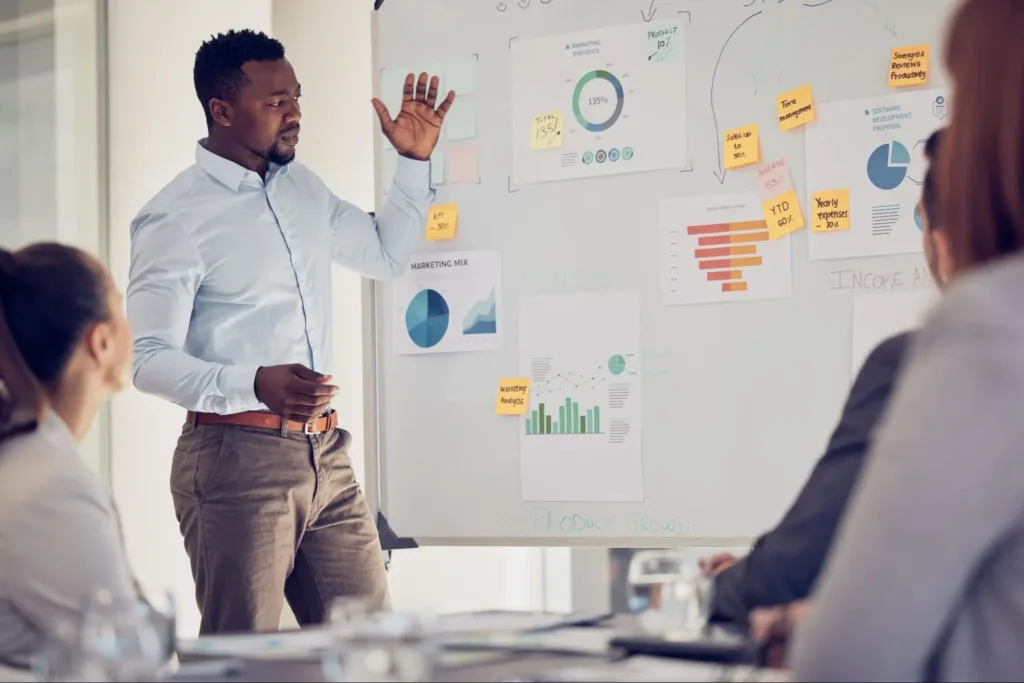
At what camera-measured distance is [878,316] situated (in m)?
2.75

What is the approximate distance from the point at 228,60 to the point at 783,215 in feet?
4.68

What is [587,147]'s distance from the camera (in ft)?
9.95

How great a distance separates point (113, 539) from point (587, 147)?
73.7 inches

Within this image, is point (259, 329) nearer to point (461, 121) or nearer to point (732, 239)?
point (461, 121)

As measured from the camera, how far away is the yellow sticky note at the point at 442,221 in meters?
3.16

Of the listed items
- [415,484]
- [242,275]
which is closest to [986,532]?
[242,275]

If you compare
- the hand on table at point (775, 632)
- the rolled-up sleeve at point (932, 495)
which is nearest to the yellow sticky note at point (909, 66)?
the hand on table at point (775, 632)

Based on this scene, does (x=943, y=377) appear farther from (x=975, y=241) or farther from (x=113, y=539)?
(x=113, y=539)

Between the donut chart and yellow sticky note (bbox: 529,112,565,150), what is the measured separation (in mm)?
51

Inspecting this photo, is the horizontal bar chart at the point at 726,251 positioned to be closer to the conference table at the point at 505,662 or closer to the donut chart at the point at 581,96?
the donut chart at the point at 581,96

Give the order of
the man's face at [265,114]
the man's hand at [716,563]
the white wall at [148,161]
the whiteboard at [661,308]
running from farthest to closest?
the white wall at [148,161] → the man's face at [265,114] → the whiteboard at [661,308] → the man's hand at [716,563]

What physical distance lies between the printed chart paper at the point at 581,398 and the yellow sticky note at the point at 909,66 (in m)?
0.81

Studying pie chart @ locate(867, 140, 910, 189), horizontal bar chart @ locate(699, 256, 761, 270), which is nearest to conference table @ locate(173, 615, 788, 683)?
horizontal bar chart @ locate(699, 256, 761, 270)

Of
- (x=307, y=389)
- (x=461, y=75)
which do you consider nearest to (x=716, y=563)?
(x=307, y=389)
